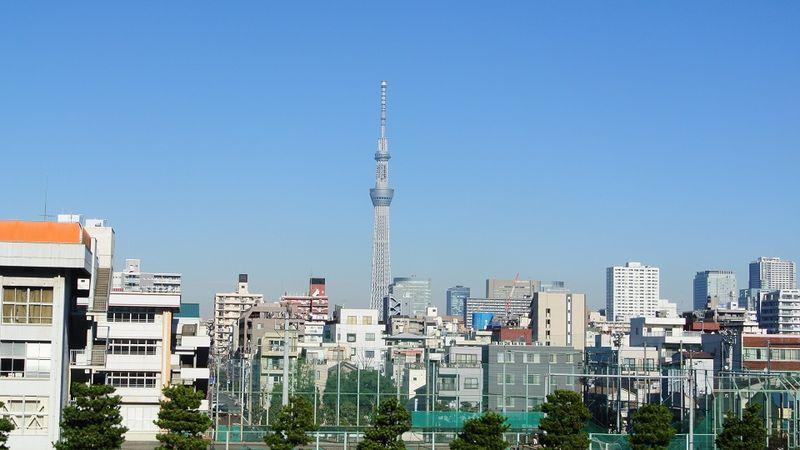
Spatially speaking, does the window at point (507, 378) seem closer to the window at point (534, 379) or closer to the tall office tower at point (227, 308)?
the window at point (534, 379)

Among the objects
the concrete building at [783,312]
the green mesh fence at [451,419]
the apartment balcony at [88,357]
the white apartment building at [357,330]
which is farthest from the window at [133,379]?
the concrete building at [783,312]

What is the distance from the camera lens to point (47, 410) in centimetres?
3494

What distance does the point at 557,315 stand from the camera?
12812 centimetres

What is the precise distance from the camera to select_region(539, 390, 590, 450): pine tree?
42.4 metres

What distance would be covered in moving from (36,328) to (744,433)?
2366 cm

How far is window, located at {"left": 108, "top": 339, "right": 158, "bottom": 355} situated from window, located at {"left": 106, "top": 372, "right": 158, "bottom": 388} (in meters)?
0.89

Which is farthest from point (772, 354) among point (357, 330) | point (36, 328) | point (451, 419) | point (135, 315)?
point (36, 328)

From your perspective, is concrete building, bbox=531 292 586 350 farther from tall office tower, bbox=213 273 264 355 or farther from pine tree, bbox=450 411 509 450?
pine tree, bbox=450 411 509 450

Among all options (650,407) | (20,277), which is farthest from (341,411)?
(20,277)

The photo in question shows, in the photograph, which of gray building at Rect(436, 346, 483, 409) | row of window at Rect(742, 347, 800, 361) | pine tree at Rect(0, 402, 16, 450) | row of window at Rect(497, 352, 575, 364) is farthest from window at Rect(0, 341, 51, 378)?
row of window at Rect(742, 347, 800, 361)

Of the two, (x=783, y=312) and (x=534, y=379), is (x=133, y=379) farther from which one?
(x=783, y=312)

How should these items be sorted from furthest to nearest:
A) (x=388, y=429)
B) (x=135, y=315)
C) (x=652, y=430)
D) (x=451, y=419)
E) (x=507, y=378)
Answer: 1. (x=507, y=378)
2. (x=451, y=419)
3. (x=135, y=315)
4. (x=652, y=430)
5. (x=388, y=429)

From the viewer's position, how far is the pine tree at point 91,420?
34969 mm

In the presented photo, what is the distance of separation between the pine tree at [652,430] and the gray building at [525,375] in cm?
439
